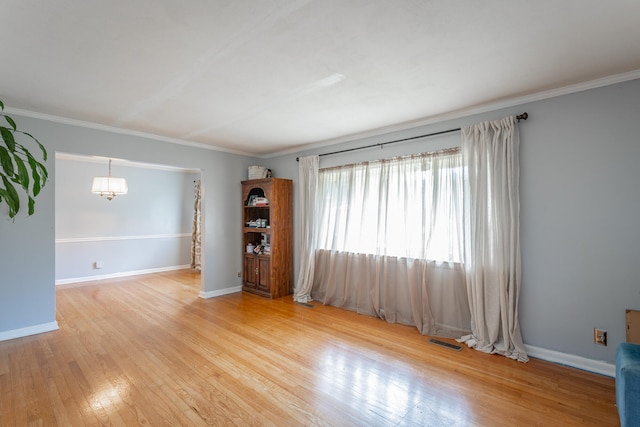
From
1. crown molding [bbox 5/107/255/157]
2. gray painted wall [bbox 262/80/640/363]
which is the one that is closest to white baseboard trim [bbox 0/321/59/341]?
crown molding [bbox 5/107/255/157]

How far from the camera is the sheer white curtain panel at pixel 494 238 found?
2.85 metres

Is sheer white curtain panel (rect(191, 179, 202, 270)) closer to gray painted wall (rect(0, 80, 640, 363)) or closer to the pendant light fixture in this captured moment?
the pendant light fixture

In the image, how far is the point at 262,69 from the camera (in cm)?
236

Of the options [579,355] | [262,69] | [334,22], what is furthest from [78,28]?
[579,355]

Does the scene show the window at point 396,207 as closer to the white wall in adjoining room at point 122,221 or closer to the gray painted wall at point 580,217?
the gray painted wall at point 580,217

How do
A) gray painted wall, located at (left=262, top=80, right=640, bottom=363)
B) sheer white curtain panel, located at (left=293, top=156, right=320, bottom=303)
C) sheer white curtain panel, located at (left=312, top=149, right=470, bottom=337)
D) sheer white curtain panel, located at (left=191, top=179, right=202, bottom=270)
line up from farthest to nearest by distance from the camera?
sheer white curtain panel, located at (left=191, top=179, right=202, bottom=270) → sheer white curtain panel, located at (left=293, top=156, right=320, bottom=303) → sheer white curtain panel, located at (left=312, top=149, right=470, bottom=337) → gray painted wall, located at (left=262, top=80, right=640, bottom=363)

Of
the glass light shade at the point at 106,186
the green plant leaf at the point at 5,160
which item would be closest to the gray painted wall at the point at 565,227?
the green plant leaf at the point at 5,160

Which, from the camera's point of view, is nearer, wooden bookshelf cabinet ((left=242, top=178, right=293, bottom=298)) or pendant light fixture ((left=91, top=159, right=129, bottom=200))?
wooden bookshelf cabinet ((left=242, top=178, right=293, bottom=298))

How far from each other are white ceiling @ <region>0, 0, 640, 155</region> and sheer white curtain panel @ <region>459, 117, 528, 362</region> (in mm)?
479

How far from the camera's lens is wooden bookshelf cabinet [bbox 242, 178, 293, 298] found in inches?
194

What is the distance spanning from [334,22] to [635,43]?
6.82 feet

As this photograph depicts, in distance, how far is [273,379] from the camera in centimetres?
244

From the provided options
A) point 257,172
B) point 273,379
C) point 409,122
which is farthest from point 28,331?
point 409,122

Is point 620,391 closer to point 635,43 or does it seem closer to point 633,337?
point 633,337
